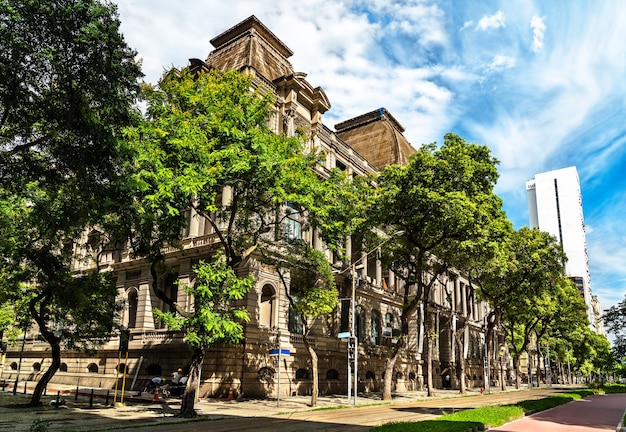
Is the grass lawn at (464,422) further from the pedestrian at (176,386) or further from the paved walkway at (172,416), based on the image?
the pedestrian at (176,386)

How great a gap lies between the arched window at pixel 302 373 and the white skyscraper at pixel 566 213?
172842 mm

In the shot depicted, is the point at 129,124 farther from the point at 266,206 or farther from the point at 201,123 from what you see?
the point at 266,206

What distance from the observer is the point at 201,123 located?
2219 centimetres

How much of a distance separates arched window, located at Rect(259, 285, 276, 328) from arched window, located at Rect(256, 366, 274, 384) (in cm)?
282

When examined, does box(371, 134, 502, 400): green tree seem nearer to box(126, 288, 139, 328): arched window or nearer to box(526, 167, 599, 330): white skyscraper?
box(126, 288, 139, 328): arched window

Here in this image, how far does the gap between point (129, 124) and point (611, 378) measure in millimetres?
207023

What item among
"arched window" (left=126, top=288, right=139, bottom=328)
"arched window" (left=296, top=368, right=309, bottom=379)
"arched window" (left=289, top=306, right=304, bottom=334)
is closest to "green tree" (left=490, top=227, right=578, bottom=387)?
"arched window" (left=289, top=306, right=304, bottom=334)

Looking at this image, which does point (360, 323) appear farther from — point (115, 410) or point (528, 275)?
point (115, 410)

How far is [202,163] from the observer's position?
20.6m

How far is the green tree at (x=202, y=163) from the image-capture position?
1950 cm

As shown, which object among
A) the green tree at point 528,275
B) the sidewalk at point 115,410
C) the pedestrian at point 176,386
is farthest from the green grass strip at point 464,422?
the green tree at point 528,275

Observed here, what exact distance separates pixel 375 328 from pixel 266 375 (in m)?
Answer: 16.5

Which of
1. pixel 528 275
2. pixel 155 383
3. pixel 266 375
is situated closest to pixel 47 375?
pixel 155 383

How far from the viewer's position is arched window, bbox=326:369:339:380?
124 ft
